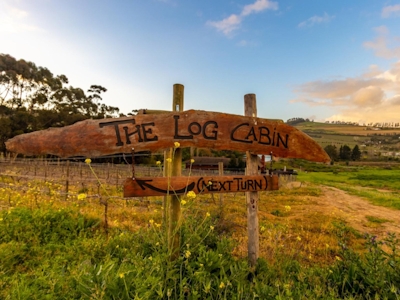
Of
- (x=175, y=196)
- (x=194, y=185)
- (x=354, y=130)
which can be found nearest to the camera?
(x=194, y=185)

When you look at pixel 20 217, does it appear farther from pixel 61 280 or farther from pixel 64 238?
pixel 61 280

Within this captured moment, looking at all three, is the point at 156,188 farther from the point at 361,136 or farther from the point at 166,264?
the point at 361,136

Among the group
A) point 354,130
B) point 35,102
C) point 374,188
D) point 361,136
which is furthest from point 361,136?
point 35,102

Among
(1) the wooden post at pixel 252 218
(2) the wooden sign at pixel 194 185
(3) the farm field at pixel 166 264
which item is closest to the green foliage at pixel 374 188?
(3) the farm field at pixel 166 264

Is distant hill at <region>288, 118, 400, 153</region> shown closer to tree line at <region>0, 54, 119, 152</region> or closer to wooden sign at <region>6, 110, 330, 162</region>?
tree line at <region>0, 54, 119, 152</region>

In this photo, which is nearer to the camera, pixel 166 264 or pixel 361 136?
pixel 166 264

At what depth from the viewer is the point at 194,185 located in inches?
102

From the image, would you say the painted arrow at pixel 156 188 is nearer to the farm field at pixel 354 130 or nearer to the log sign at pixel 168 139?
the log sign at pixel 168 139

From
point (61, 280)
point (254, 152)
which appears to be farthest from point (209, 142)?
point (61, 280)

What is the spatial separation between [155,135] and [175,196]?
2.54ft

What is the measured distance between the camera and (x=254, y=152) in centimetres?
293

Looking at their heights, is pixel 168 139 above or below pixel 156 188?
above

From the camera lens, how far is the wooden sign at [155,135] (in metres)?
2.41

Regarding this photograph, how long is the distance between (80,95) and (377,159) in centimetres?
7924
